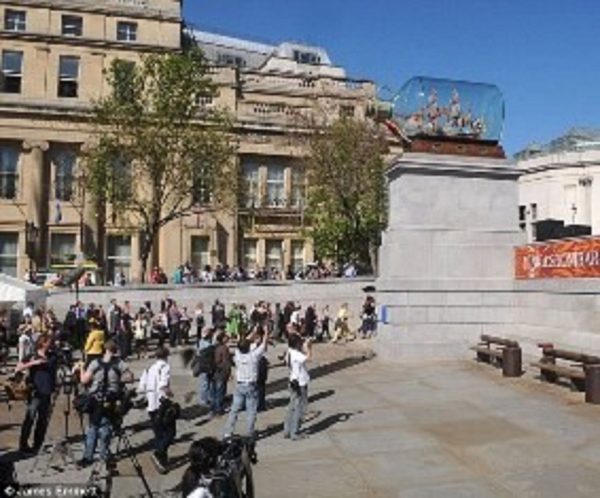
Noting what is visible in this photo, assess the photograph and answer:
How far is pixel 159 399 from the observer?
1114 cm

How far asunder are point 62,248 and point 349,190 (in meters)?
18.0

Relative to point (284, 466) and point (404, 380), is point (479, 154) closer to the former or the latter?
point (404, 380)

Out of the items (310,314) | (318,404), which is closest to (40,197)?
(310,314)

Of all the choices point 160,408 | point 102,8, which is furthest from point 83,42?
point 160,408

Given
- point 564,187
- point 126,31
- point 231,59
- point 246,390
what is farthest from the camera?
point 231,59

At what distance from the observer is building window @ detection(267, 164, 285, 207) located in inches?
Result: 1946

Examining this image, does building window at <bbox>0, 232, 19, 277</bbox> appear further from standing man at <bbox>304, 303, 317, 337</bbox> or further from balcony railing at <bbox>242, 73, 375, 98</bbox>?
standing man at <bbox>304, 303, 317, 337</bbox>

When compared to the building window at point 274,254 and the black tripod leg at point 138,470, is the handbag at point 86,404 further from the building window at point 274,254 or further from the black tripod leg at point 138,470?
the building window at point 274,254

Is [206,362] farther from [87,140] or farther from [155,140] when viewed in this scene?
[87,140]

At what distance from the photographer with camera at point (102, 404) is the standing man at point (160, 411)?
19.2 inches

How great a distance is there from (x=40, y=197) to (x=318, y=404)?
34.2 metres

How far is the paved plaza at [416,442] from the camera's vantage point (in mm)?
9227

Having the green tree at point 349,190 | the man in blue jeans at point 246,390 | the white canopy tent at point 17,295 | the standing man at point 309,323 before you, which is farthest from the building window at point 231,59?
the man in blue jeans at point 246,390

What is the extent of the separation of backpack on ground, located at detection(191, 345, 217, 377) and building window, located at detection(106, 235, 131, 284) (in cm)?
3211
